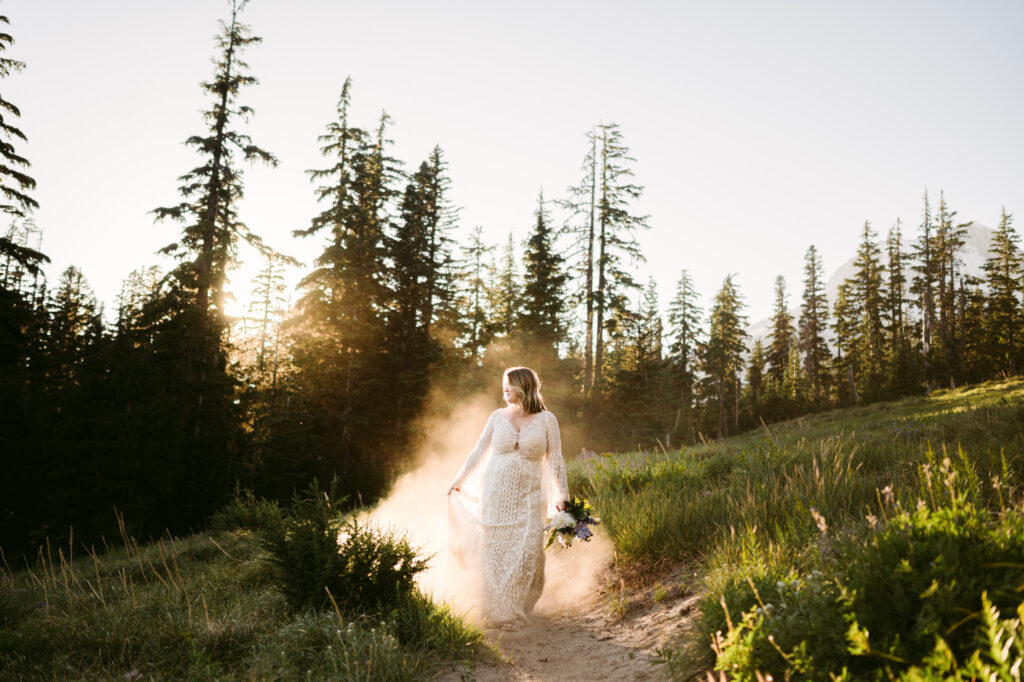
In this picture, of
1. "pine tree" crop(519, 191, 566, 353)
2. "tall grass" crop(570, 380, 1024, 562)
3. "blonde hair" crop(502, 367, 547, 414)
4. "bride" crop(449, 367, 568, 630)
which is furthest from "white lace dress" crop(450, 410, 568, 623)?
"pine tree" crop(519, 191, 566, 353)

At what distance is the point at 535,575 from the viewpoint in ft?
19.6

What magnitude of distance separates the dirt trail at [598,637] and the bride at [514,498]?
1.16 ft

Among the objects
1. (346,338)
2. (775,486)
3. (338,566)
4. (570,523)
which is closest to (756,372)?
(346,338)

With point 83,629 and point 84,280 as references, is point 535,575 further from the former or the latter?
point 84,280

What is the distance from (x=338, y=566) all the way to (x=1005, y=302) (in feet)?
190

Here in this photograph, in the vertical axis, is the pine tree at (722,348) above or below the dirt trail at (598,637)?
above

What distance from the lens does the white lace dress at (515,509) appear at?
18.9 feet

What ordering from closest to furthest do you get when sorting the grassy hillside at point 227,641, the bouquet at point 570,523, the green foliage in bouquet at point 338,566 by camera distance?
the grassy hillside at point 227,641
the green foliage in bouquet at point 338,566
the bouquet at point 570,523

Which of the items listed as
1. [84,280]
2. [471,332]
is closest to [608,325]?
[471,332]

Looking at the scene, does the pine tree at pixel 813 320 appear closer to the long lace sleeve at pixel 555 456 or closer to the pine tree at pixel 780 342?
the pine tree at pixel 780 342

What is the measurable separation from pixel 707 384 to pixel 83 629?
54173 millimetres

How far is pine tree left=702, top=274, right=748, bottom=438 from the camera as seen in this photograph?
51312 mm

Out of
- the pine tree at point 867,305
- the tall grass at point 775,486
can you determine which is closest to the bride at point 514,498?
Result: the tall grass at point 775,486

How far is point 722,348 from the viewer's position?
5166cm
